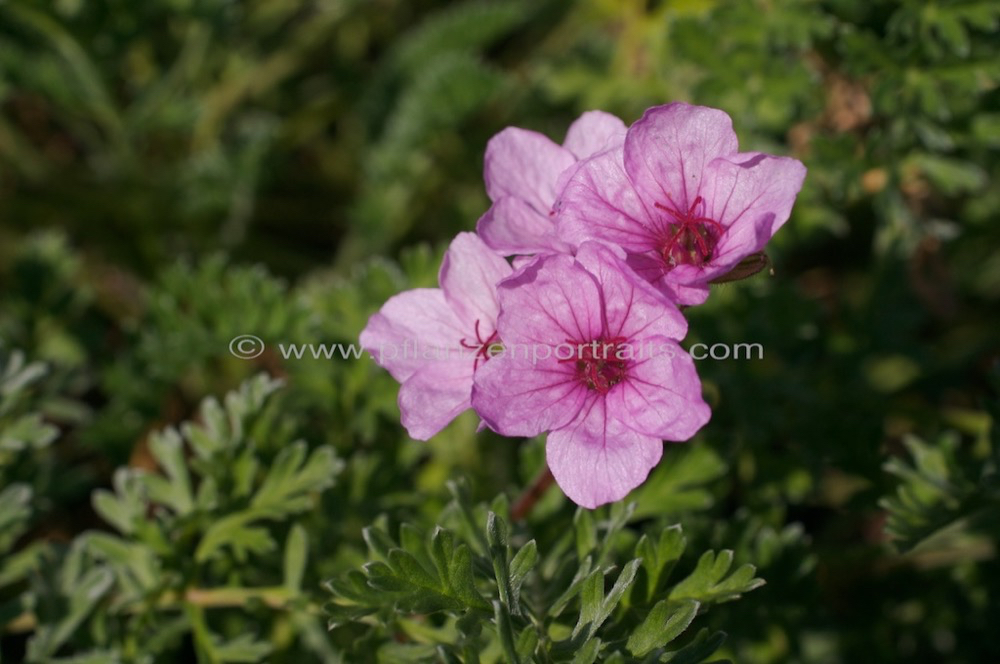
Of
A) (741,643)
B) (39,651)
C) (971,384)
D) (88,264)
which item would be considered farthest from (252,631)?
(971,384)

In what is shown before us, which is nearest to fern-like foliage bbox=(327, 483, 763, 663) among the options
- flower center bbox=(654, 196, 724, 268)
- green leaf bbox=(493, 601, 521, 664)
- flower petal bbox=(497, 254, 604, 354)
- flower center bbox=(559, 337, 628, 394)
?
green leaf bbox=(493, 601, 521, 664)

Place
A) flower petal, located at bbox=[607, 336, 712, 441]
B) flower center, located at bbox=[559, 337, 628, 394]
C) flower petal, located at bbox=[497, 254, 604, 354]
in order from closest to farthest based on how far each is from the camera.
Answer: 1. flower petal, located at bbox=[607, 336, 712, 441]
2. flower petal, located at bbox=[497, 254, 604, 354]
3. flower center, located at bbox=[559, 337, 628, 394]

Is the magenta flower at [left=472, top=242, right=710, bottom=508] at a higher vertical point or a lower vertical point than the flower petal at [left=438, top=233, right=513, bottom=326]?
lower

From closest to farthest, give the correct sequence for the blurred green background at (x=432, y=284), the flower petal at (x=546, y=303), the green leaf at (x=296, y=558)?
the flower petal at (x=546, y=303) → the green leaf at (x=296, y=558) → the blurred green background at (x=432, y=284)

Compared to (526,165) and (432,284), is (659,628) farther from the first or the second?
(432,284)

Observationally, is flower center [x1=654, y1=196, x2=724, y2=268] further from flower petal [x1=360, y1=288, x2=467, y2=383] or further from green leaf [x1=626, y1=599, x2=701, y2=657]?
green leaf [x1=626, y1=599, x2=701, y2=657]

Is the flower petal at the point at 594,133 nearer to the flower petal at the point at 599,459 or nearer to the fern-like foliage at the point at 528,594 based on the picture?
the flower petal at the point at 599,459

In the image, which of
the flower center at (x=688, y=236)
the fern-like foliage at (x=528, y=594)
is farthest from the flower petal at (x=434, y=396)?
the flower center at (x=688, y=236)

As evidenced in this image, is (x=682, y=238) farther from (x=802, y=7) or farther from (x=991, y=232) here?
(x=991, y=232)
